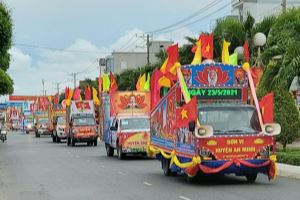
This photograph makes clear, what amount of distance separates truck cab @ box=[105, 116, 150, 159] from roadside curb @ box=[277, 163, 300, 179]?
8.15 m

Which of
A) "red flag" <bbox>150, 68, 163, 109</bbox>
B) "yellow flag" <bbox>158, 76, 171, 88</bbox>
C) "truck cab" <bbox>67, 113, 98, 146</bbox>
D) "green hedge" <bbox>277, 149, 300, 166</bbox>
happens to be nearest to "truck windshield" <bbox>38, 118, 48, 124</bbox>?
"truck cab" <bbox>67, 113, 98, 146</bbox>

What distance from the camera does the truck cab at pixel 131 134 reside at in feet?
87.2

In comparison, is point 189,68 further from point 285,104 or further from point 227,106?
point 285,104

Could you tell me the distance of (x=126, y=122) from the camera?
27.6 m

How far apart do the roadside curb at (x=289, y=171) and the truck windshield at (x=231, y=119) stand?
258 cm

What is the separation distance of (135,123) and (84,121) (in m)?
15.7

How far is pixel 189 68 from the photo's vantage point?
16.8 metres

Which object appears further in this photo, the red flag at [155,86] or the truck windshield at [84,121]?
the truck windshield at [84,121]

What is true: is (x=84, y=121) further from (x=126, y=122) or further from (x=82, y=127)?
(x=126, y=122)

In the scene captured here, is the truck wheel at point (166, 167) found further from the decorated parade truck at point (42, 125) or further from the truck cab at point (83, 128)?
the decorated parade truck at point (42, 125)

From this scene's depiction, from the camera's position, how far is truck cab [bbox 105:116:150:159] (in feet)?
87.2

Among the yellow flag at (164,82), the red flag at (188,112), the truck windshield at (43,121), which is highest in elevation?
the yellow flag at (164,82)

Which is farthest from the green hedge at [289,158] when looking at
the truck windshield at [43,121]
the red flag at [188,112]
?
the truck windshield at [43,121]

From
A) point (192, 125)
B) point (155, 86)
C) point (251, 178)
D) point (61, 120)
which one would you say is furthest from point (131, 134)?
point (61, 120)
